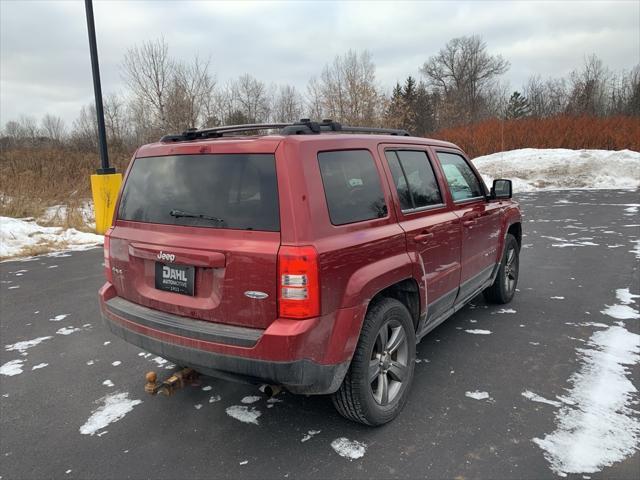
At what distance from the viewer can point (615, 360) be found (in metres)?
3.76

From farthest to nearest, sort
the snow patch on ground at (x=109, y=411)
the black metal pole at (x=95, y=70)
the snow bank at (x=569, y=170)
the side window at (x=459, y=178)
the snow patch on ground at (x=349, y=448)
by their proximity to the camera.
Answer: the snow bank at (x=569, y=170) < the black metal pole at (x=95, y=70) < the side window at (x=459, y=178) < the snow patch on ground at (x=109, y=411) < the snow patch on ground at (x=349, y=448)

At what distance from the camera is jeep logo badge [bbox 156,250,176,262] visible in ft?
8.96

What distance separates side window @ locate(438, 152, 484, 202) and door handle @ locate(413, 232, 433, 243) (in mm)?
810

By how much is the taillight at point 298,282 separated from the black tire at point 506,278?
328cm

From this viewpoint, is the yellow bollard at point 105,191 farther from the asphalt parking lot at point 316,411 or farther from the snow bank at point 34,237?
the asphalt parking lot at point 316,411

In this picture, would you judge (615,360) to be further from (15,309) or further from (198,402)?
(15,309)

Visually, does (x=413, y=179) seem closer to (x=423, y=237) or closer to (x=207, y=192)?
(x=423, y=237)

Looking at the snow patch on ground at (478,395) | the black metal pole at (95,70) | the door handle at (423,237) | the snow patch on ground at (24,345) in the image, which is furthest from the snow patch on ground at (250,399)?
the black metal pole at (95,70)

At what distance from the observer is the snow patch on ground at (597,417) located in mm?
2579

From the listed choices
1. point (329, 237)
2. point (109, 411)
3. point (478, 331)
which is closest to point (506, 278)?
point (478, 331)

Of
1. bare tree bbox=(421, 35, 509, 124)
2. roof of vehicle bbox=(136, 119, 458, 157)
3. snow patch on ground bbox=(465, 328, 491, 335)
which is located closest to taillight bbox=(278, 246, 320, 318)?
roof of vehicle bbox=(136, 119, 458, 157)

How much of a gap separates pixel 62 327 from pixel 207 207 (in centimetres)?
326

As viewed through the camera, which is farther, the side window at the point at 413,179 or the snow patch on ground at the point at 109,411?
the side window at the point at 413,179

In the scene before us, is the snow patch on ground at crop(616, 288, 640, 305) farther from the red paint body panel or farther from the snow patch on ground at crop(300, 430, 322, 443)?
the snow patch on ground at crop(300, 430, 322, 443)
